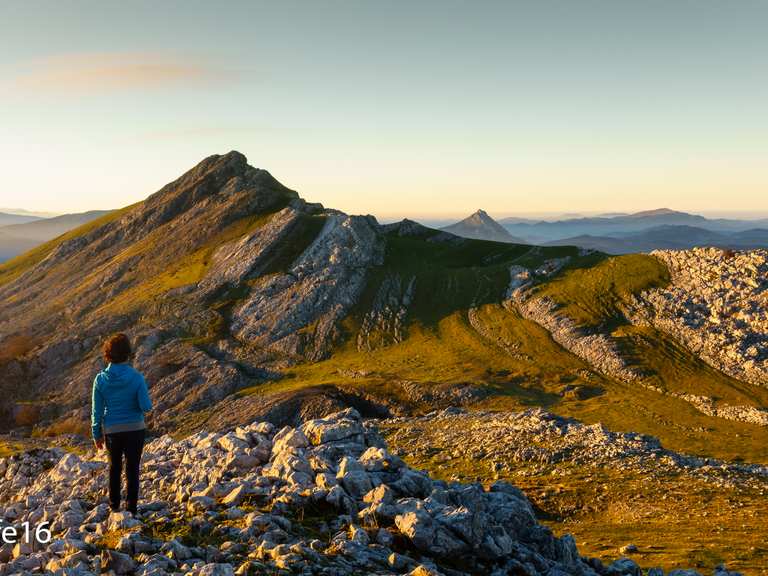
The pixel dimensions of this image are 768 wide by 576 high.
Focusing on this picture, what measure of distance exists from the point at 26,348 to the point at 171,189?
78.5 meters

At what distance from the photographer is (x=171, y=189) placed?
617 feet

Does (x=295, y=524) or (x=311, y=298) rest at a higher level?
(x=295, y=524)

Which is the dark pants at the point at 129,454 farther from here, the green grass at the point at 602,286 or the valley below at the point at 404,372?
the green grass at the point at 602,286

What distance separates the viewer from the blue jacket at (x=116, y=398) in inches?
699

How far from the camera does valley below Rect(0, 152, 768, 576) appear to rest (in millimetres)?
21688

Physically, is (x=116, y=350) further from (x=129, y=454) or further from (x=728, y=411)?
(x=728, y=411)

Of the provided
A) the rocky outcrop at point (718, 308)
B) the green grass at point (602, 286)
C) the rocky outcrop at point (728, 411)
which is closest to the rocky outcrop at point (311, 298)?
the green grass at point (602, 286)

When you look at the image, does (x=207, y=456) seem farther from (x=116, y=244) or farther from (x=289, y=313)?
(x=116, y=244)

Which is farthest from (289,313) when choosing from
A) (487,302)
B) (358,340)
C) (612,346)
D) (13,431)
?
(612,346)

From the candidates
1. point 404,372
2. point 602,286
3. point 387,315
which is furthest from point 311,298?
point 602,286

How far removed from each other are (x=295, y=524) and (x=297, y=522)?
0.21m

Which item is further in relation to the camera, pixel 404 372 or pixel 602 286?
pixel 602 286

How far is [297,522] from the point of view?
57.9 ft

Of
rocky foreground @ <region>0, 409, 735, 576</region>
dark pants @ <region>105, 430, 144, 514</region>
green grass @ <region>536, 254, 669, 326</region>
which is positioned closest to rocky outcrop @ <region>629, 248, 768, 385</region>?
green grass @ <region>536, 254, 669, 326</region>
